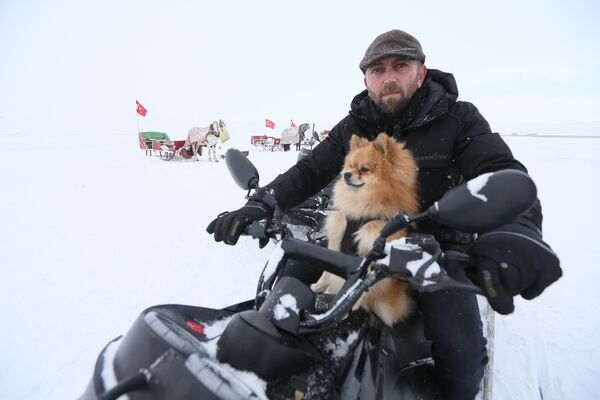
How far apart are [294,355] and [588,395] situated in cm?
282

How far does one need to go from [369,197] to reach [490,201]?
40.9 inches

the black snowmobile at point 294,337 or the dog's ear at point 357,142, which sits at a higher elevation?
the dog's ear at point 357,142

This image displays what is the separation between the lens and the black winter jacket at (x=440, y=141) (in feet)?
6.08

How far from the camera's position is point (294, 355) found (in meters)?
0.98

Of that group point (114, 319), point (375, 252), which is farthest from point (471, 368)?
point (114, 319)

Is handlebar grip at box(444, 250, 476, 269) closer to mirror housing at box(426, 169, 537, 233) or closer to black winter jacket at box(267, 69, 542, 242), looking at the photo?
mirror housing at box(426, 169, 537, 233)

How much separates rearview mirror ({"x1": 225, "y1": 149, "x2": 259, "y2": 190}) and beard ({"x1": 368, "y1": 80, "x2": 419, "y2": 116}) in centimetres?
109

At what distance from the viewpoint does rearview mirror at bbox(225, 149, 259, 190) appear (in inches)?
63.1

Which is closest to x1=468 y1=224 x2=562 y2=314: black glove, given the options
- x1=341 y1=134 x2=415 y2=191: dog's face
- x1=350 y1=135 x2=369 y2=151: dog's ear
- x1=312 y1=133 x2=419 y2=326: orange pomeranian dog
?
x1=312 y1=133 x2=419 y2=326: orange pomeranian dog

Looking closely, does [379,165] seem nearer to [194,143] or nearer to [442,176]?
[442,176]

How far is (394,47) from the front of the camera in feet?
6.68

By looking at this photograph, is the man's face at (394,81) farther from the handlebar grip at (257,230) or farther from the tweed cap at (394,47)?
the handlebar grip at (257,230)

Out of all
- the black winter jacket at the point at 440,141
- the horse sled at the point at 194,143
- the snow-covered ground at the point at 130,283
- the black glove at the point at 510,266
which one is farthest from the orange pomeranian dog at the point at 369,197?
the horse sled at the point at 194,143

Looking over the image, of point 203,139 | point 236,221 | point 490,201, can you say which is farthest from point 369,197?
point 203,139
